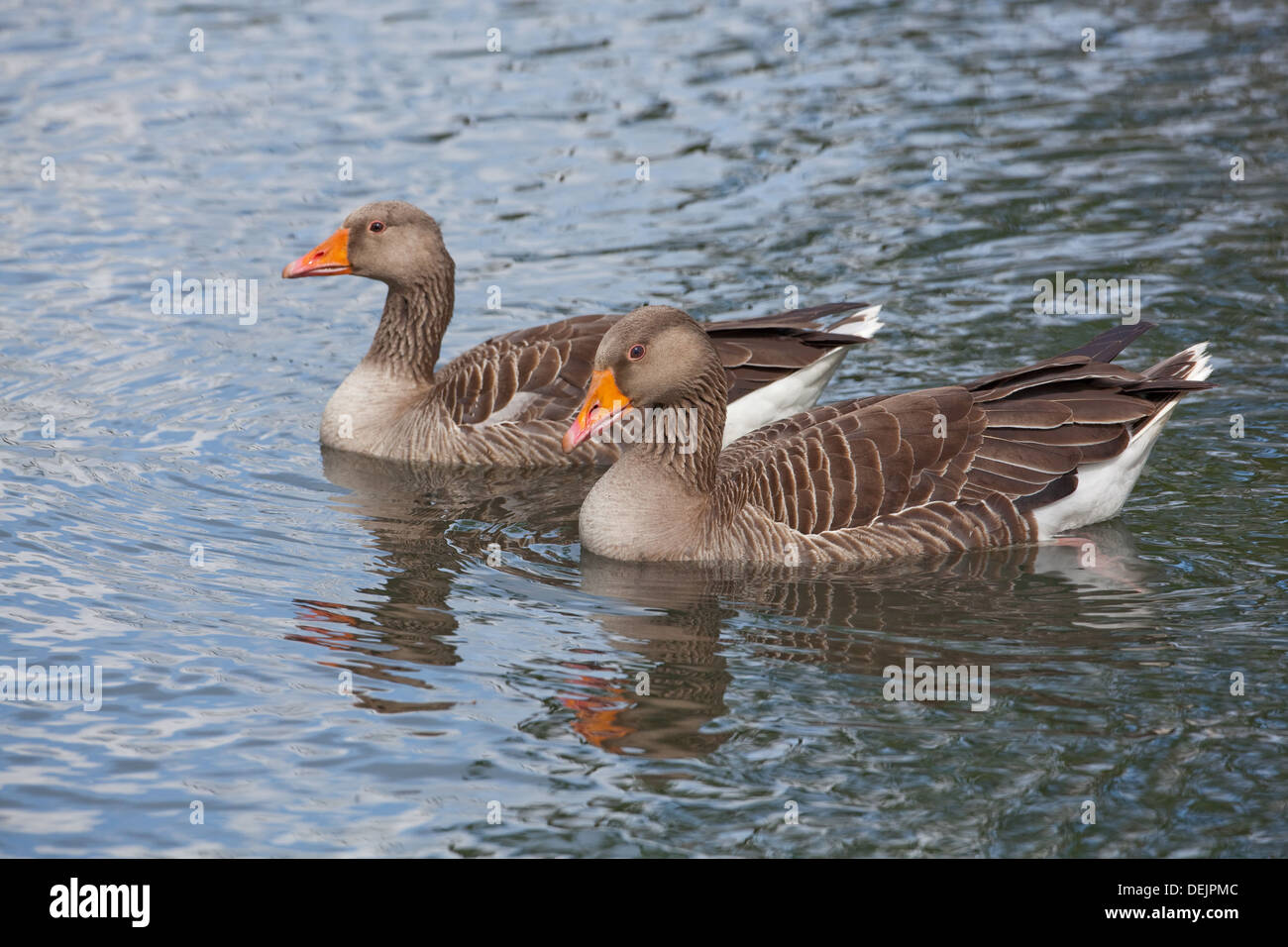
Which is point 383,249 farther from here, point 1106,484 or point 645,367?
point 1106,484

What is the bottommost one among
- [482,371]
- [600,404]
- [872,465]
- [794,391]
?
[872,465]

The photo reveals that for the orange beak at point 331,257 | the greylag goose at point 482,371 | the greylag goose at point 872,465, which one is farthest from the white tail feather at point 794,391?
the orange beak at point 331,257

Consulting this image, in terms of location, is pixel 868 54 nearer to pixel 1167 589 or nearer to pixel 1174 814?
pixel 1167 589

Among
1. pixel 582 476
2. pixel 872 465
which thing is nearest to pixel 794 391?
pixel 582 476

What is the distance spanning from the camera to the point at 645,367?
966 centimetres

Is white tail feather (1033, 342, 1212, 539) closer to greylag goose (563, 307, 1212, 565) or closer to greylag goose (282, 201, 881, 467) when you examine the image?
greylag goose (563, 307, 1212, 565)

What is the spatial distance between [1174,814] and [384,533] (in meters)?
5.40

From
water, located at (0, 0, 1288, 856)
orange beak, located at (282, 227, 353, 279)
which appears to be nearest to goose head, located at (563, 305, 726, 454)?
water, located at (0, 0, 1288, 856)

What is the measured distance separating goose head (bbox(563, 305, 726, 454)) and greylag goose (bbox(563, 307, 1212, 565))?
1 cm

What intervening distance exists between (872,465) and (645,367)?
4.85ft

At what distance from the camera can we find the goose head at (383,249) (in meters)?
12.0

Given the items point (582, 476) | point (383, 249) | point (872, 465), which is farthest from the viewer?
point (383, 249)

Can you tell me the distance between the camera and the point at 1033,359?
12.6 meters
